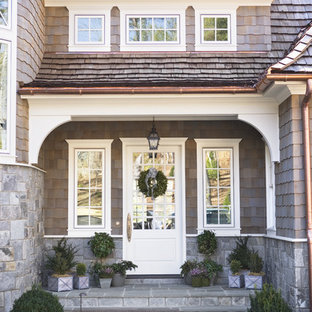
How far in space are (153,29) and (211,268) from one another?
4568 mm

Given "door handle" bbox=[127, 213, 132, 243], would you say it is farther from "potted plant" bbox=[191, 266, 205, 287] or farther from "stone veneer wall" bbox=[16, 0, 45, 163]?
"stone veneer wall" bbox=[16, 0, 45, 163]

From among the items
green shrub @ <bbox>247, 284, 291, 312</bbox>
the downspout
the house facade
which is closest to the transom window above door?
the house facade

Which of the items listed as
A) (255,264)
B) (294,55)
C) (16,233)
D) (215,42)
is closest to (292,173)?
(294,55)

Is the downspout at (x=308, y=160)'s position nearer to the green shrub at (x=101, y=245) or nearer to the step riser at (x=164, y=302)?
the step riser at (x=164, y=302)

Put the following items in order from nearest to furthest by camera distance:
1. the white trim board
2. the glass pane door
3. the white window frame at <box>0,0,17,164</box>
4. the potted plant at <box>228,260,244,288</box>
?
the white window frame at <box>0,0,17,164</box> < the white trim board < the potted plant at <box>228,260,244,288</box> < the glass pane door

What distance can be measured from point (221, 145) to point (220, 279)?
98.3 inches

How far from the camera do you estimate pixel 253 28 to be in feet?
33.9

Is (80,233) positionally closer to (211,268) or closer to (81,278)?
(81,278)

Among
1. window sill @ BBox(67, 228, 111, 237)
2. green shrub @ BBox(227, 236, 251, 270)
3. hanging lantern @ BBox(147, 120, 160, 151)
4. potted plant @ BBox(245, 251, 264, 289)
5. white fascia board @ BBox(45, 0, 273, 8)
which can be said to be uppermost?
white fascia board @ BBox(45, 0, 273, 8)

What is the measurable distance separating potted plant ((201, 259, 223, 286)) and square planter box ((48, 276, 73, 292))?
2.35 metres

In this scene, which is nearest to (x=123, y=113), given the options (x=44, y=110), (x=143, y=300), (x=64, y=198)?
(x=44, y=110)

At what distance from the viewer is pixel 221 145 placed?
10391 millimetres

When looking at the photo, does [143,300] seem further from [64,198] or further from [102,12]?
[102,12]

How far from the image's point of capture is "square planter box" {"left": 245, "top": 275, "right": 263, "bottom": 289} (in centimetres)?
917
